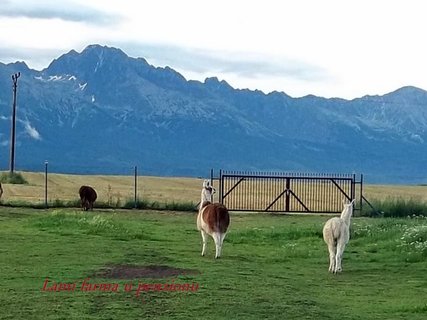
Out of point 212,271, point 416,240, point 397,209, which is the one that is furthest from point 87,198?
point 212,271

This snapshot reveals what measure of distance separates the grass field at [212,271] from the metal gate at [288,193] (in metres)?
14.6

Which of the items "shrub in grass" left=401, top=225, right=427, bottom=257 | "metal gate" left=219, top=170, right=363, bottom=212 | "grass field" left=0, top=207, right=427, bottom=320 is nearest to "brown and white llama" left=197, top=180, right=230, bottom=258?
"grass field" left=0, top=207, right=427, bottom=320

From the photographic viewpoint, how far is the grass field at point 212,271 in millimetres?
15508

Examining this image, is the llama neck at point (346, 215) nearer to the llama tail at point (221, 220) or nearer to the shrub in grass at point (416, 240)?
the shrub in grass at point (416, 240)

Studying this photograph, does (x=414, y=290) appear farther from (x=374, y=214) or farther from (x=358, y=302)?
(x=374, y=214)

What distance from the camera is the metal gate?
158 ft

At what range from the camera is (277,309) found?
15.7 metres

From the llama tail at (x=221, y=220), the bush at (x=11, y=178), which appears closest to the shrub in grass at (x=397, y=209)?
the llama tail at (x=221, y=220)

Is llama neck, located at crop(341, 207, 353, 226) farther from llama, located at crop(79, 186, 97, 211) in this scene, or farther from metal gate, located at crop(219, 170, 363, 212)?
llama, located at crop(79, 186, 97, 211)

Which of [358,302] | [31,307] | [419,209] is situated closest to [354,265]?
[358,302]

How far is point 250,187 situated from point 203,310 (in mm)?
63266

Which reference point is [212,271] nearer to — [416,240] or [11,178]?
[416,240]

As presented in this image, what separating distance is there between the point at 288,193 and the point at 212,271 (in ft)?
90.1

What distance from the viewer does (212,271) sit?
20359 millimetres
